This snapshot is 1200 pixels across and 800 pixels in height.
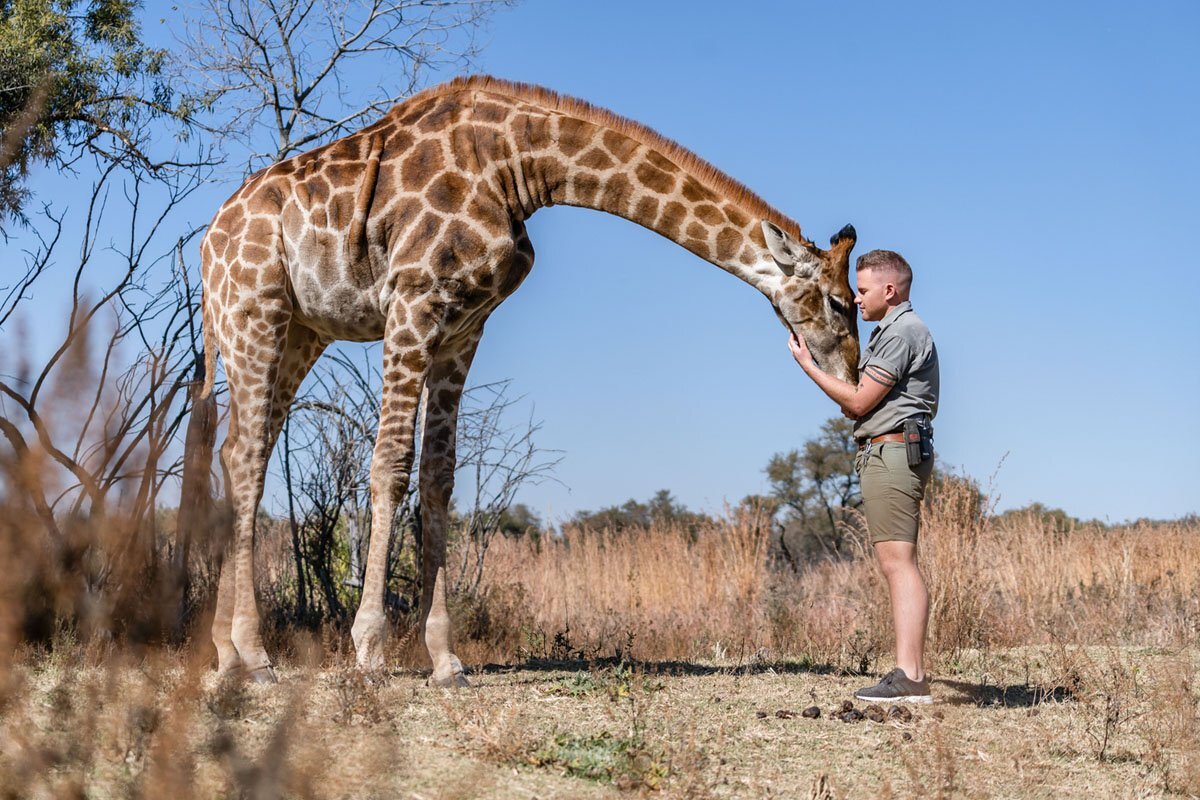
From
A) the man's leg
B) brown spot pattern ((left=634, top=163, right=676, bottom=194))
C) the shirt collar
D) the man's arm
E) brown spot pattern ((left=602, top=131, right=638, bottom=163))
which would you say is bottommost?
the man's leg

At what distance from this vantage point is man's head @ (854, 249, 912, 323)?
625 cm

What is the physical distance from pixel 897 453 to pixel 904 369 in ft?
1.46

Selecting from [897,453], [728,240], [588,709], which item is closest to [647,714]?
[588,709]

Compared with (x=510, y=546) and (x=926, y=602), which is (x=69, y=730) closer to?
(x=926, y=602)

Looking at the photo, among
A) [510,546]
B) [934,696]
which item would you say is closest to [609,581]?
[510,546]

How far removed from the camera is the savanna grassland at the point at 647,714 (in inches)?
145

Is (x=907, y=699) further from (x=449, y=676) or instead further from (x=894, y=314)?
(x=449, y=676)

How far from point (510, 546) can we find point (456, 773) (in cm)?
1140

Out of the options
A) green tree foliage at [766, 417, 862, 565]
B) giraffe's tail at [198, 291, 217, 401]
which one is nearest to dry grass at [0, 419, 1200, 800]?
giraffe's tail at [198, 291, 217, 401]

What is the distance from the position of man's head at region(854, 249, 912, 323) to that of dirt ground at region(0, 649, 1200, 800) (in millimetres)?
2163

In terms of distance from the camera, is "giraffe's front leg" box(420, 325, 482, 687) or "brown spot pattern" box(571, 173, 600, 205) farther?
"brown spot pattern" box(571, 173, 600, 205)

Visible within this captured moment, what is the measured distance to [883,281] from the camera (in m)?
6.25

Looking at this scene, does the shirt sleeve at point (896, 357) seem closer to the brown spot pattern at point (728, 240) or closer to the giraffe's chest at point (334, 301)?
the brown spot pattern at point (728, 240)

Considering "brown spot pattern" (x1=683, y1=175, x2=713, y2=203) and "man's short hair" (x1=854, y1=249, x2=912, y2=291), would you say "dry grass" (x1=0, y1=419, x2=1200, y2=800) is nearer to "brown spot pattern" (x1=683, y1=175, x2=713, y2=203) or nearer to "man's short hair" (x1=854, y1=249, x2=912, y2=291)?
"man's short hair" (x1=854, y1=249, x2=912, y2=291)
